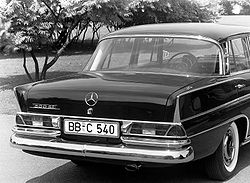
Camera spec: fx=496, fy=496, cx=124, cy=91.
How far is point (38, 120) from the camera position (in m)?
4.91

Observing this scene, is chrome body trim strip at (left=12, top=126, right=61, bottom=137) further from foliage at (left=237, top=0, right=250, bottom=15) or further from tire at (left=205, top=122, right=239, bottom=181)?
foliage at (left=237, top=0, right=250, bottom=15)

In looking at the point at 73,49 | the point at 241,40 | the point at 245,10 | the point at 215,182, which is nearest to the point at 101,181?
the point at 215,182

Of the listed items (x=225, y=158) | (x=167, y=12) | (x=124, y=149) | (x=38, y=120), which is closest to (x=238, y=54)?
(x=225, y=158)

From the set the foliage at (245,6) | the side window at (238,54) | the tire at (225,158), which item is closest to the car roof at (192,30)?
the side window at (238,54)

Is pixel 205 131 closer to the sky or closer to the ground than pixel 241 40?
closer to the ground

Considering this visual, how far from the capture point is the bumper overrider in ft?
14.2

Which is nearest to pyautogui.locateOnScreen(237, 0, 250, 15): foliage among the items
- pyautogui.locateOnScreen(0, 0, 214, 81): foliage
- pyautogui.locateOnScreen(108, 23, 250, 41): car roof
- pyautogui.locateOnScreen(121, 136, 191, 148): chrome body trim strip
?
pyautogui.locateOnScreen(0, 0, 214, 81): foliage

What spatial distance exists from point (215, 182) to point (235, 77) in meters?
1.20

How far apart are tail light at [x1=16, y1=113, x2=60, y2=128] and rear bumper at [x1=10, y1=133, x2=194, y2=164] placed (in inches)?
4.9

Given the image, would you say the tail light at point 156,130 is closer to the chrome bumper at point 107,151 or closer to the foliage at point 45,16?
the chrome bumper at point 107,151

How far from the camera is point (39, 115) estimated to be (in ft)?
16.1

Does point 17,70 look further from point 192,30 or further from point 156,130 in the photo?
point 156,130

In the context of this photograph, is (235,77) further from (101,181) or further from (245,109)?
(101,181)

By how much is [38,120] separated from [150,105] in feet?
3.94
